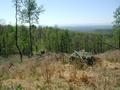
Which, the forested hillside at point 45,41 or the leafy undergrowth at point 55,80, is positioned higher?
the leafy undergrowth at point 55,80

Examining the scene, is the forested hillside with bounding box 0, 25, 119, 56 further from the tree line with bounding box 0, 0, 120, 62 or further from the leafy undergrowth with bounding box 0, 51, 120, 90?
the leafy undergrowth with bounding box 0, 51, 120, 90

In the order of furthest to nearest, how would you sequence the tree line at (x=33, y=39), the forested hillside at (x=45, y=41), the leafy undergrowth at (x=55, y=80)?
the forested hillside at (x=45, y=41), the tree line at (x=33, y=39), the leafy undergrowth at (x=55, y=80)

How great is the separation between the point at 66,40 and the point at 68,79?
75.2m

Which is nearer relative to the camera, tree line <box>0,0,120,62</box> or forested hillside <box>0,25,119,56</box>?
tree line <box>0,0,120,62</box>

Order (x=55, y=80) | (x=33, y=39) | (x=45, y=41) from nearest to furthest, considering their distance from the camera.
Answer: (x=55, y=80) < (x=33, y=39) < (x=45, y=41)

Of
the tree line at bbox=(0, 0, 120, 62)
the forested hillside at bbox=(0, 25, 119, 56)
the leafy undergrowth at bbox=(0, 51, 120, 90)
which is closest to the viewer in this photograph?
the leafy undergrowth at bbox=(0, 51, 120, 90)

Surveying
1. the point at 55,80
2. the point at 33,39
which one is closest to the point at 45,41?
the point at 33,39

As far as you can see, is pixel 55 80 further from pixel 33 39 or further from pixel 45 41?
pixel 45 41

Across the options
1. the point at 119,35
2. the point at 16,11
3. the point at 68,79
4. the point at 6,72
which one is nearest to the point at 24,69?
the point at 6,72

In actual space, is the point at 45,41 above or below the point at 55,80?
below

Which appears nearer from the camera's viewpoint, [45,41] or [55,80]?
[55,80]

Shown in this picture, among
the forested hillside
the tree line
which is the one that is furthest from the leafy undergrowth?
the forested hillside

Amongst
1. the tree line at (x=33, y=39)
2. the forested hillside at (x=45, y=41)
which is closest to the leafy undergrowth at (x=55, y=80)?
the tree line at (x=33, y=39)

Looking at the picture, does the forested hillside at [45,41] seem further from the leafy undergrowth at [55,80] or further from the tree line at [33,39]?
the leafy undergrowth at [55,80]
